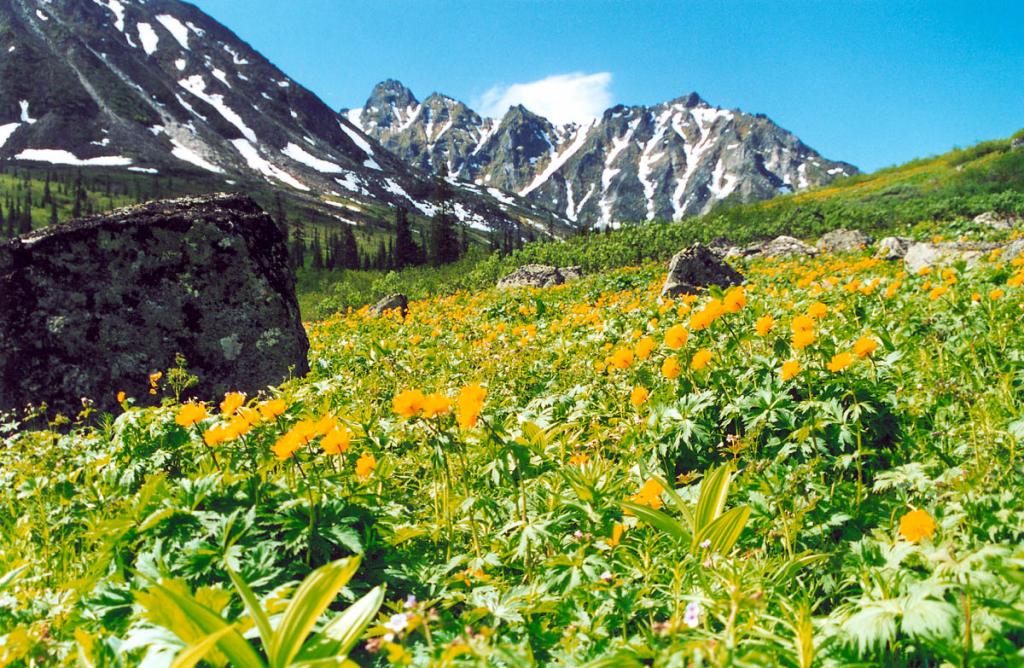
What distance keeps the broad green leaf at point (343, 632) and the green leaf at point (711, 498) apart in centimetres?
110

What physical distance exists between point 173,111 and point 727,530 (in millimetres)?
185597

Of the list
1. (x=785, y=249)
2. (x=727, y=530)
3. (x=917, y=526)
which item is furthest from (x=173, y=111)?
(x=917, y=526)

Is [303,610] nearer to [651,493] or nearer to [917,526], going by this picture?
[651,493]

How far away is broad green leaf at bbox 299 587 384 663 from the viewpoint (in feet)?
4.46

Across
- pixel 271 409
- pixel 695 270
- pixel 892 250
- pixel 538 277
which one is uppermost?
pixel 892 250

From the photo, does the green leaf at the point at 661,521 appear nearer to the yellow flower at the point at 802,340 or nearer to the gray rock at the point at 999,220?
the yellow flower at the point at 802,340

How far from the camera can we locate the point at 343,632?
142 cm

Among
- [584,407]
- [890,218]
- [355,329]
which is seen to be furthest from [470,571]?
[890,218]

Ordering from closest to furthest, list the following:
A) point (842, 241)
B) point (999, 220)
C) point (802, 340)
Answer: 1. point (802, 340)
2. point (999, 220)
3. point (842, 241)

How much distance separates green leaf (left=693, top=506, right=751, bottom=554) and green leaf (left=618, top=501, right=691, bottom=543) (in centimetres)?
7

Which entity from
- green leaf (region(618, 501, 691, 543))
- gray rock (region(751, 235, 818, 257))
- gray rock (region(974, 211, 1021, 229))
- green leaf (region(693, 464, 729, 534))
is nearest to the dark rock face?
green leaf (region(618, 501, 691, 543))

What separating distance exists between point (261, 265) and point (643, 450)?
16.5 feet

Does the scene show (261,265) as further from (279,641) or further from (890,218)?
(890,218)

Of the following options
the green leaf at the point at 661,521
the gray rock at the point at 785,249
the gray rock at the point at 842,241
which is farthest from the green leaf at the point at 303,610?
the gray rock at the point at 842,241
